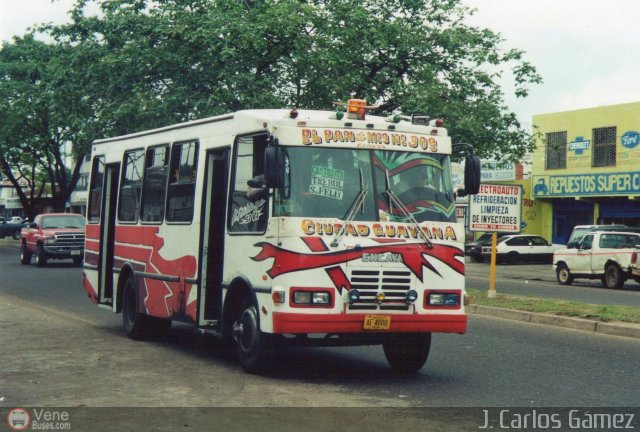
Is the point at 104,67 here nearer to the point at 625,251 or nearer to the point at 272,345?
the point at 625,251

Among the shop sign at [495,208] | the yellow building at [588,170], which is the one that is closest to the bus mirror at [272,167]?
the shop sign at [495,208]

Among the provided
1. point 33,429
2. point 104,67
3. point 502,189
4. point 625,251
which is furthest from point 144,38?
point 33,429

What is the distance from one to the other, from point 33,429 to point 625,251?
25.2 meters

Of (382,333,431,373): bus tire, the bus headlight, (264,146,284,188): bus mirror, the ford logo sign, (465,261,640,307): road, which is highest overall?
the ford logo sign

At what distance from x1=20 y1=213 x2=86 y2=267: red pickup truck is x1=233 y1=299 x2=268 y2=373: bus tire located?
26.0 meters

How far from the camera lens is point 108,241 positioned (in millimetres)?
15906

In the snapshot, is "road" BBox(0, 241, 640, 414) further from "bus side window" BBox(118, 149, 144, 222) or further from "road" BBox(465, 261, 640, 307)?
"road" BBox(465, 261, 640, 307)

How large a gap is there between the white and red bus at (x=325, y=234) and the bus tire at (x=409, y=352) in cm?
1

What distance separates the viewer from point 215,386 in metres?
9.95

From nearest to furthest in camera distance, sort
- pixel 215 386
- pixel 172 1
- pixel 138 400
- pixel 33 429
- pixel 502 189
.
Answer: pixel 33 429 < pixel 138 400 < pixel 215 386 < pixel 502 189 < pixel 172 1

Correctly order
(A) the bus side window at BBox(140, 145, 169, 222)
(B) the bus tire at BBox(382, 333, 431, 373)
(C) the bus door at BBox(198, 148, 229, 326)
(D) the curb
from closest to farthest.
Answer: (B) the bus tire at BBox(382, 333, 431, 373) < (C) the bus door at BBox(198, 148, 229, 326) < (A) the bus side window at BBox(140, 145, 169, 222) < (D) the curb

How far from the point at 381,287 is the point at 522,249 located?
39405mm

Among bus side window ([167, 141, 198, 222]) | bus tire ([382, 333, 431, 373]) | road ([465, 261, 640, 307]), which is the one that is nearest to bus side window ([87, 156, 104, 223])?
bus side window ([167, 141, 198, 222])

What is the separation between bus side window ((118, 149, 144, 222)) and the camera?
14.5 meters
